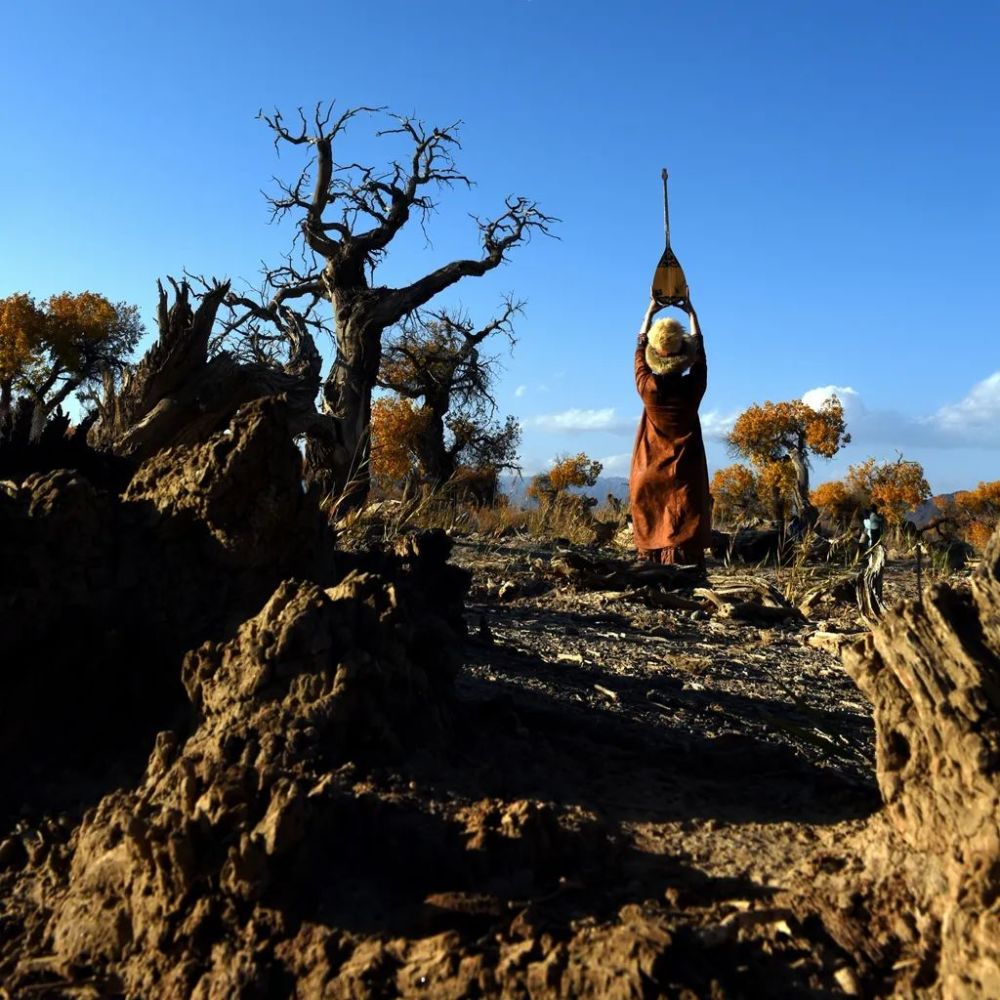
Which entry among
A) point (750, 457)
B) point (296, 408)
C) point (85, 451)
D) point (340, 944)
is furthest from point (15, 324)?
point (340, 944)

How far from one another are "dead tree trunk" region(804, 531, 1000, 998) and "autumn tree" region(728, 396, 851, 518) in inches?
1576

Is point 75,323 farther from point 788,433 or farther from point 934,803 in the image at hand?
point 934,803

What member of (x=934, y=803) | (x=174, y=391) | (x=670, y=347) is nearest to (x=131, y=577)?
(x=934, y=803)

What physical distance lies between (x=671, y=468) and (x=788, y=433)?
1299 inches

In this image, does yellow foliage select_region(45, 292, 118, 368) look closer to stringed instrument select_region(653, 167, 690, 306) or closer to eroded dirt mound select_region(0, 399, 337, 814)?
stringed instrument select_region(653, 167, 690, 306)

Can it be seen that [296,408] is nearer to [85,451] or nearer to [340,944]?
[85,451]

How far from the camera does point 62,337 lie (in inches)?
1713

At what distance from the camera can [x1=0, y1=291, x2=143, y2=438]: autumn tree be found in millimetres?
41875

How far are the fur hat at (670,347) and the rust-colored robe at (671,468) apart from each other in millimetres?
109

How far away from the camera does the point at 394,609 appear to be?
263 centimetres

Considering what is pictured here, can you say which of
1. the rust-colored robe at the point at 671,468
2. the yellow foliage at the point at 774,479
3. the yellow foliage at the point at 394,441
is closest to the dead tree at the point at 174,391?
the rust-colored robe at the point at 671,468

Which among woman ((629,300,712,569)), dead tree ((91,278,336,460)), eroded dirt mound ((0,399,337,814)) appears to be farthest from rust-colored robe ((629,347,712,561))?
eroded dirt mound ((0,399,337,814))

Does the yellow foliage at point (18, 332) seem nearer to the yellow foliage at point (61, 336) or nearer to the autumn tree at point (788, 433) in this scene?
the yellow foliage at point (61, 336)

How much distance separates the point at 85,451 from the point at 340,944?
2740mm
